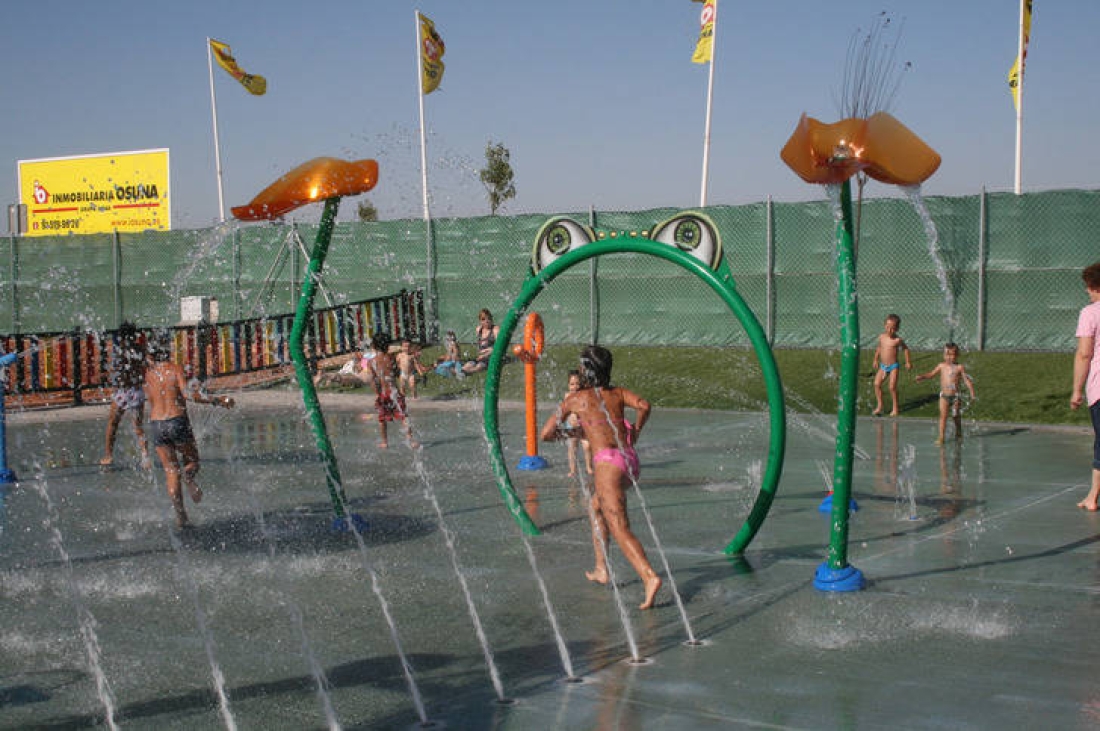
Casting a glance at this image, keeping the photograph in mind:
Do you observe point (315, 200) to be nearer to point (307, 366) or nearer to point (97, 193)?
point (307, 366)

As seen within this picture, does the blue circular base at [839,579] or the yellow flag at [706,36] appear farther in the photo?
the yellow flag at [706,36]

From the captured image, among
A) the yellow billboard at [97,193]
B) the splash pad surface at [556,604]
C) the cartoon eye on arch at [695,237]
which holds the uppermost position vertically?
the yellow billboard at [97,193]

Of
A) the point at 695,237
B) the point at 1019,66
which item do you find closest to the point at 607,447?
the point at 695,237

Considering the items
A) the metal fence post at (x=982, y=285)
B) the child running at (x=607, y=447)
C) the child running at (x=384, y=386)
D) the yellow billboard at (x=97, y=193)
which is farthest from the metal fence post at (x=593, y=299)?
the yellow billboard at (x=97, y=193)

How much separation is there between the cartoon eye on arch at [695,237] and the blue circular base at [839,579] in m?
2.20

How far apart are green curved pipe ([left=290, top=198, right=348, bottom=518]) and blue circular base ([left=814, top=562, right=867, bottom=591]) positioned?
12.2 feet

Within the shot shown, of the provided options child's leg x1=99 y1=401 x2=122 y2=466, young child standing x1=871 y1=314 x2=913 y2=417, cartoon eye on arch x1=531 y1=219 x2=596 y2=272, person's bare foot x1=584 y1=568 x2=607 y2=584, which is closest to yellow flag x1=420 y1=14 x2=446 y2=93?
young child standing x1=871 y1=314 x2=913 y2=417

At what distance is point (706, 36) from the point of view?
95.5ft

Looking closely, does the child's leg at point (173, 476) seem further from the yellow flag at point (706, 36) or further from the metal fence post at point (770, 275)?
the yellow flag at point (706, 36)

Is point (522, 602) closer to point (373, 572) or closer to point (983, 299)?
point (373, 572)

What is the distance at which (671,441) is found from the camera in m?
14.4

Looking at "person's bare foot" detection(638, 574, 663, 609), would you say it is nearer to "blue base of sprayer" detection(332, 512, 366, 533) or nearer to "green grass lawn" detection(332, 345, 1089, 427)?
"blue base of sprayer" detection(332, 512, 366, 533)

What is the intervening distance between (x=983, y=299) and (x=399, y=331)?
11353 mm

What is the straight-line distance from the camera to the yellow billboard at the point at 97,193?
47.5 metres
